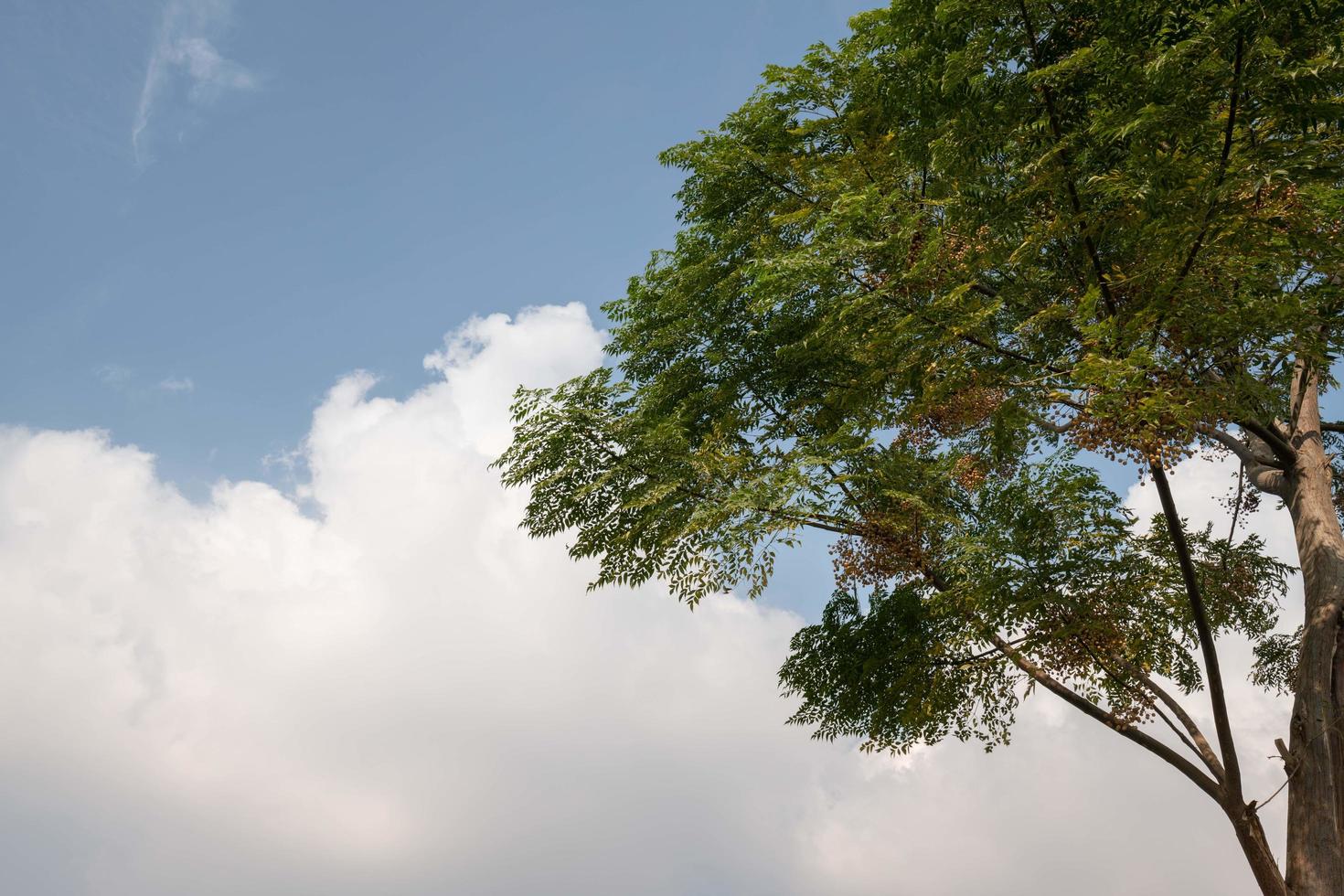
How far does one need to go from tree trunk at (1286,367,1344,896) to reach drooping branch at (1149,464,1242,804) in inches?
28.9

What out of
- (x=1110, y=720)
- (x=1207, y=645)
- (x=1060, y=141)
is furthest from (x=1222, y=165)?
(x=1110, y=720)

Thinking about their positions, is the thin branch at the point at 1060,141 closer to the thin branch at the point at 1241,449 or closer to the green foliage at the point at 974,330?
the green foliage at the point at 974,330

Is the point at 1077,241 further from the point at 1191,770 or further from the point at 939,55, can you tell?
the point at 1191,770

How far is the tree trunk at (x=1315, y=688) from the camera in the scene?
410 inches

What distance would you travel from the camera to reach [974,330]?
31.4ft

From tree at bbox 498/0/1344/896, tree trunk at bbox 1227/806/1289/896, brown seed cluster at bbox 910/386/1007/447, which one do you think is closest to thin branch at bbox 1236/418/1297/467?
tree at bbox 498/0/1344/896

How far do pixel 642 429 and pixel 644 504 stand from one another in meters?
1.41

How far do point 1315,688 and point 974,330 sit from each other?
20.7 ft

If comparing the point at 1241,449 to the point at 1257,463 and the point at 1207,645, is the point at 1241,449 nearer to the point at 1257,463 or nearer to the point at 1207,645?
the point at 1257,463

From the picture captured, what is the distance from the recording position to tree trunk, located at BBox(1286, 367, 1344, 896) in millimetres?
10422

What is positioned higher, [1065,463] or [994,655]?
[1065,463]

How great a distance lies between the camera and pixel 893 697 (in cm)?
1330

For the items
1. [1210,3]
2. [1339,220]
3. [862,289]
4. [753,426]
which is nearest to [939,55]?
[1210,3]

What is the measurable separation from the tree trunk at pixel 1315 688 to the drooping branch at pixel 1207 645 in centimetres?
73
